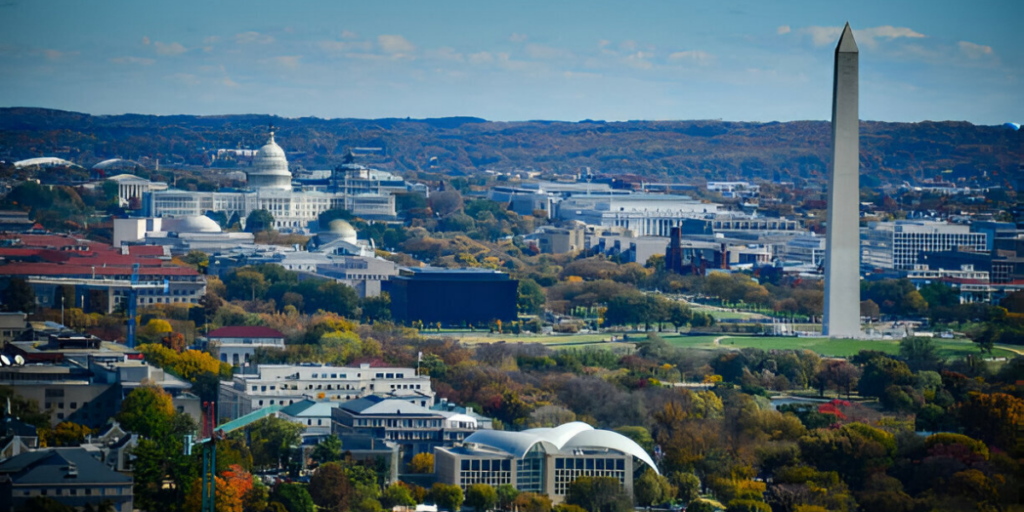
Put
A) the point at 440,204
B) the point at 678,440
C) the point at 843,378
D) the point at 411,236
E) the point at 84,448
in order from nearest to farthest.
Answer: the point at 84,448
the point at 678,440
the point at 843,378
the point at 411,236
the point at 440,204

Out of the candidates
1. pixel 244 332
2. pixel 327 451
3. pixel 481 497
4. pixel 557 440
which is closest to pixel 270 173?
pixel 244 332

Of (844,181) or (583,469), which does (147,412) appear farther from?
(844,181)

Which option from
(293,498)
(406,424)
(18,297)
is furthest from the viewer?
(18,297)

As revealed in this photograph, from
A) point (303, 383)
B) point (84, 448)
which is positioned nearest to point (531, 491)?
point (84, 448)

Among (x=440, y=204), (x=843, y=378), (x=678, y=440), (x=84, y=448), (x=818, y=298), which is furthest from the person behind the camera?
(x=440, y=204)

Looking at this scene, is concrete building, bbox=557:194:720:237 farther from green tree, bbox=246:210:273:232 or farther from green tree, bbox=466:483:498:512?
green tree, bbox=466:483:498:512

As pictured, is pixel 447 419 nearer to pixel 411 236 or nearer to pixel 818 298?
pixel 818 298

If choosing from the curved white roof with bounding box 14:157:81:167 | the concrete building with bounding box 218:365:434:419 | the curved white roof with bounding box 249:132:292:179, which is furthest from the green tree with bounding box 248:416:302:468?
the curved white roof with bounding box 14:157:81:167
